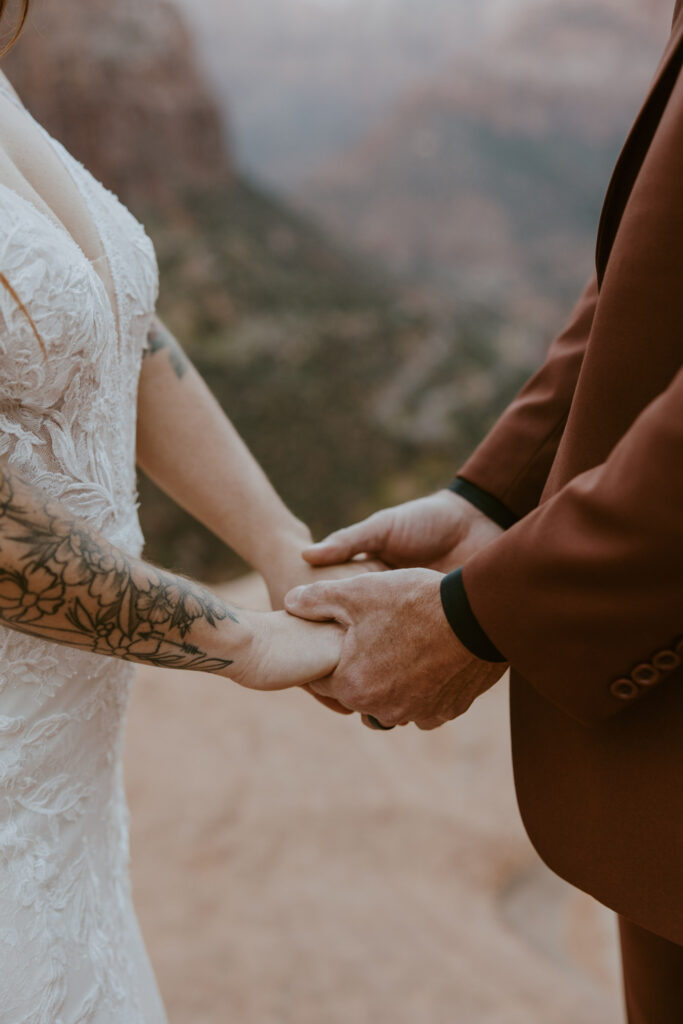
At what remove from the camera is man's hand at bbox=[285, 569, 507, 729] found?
3.31ft

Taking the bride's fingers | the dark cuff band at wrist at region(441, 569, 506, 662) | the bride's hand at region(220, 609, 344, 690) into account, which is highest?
the dark cuff band at wrist at region(441, 569, 506, 662)

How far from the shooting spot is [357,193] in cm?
736

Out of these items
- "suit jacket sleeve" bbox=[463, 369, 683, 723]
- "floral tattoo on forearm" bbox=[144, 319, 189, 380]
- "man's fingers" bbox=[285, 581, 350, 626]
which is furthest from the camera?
"floral tattoo on forearm" bbox=[144, 319, 189, 380]

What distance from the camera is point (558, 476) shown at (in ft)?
3.04

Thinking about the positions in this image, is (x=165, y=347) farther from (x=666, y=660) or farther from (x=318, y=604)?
(x=666, y=660)

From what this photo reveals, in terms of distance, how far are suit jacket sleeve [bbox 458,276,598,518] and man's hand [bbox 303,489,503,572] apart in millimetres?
50

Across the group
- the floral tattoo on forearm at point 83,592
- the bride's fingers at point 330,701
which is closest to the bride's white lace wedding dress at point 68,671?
the floral tattoo on forearm at point 83,592

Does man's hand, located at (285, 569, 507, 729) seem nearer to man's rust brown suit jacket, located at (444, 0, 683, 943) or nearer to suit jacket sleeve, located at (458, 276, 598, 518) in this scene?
man's rust brown suit jacket, located at (444, 0, 683, 943)

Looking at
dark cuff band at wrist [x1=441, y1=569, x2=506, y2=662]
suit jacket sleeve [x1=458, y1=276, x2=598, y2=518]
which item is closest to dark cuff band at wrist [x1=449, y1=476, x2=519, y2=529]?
suit jacket sleeve [x1=458, y1=276, x2=598, y2=518]

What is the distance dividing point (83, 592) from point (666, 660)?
0.59m

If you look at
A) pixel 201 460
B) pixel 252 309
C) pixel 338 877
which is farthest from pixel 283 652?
pixel 252 309

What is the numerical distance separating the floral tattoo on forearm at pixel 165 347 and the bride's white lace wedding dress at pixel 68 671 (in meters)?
0.14

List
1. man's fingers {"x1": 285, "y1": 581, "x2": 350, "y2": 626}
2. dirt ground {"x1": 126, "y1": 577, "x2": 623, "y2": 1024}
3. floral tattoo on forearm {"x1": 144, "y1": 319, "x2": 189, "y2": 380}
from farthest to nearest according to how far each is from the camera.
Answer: dirt ground {"x1": 126, "y1": 577, "x2": 623, "y2": 1024}
floral tattoo on forearm {"x1": 144, "y1": 319, "x2": 189, "y2": 380}
man's fingers {"x1": 285, "y1": 581, "x2": 350, "y2": 626}

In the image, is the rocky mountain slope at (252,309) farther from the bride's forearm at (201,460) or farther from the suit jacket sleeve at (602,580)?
the suit jacket sleeve at (602,580)
